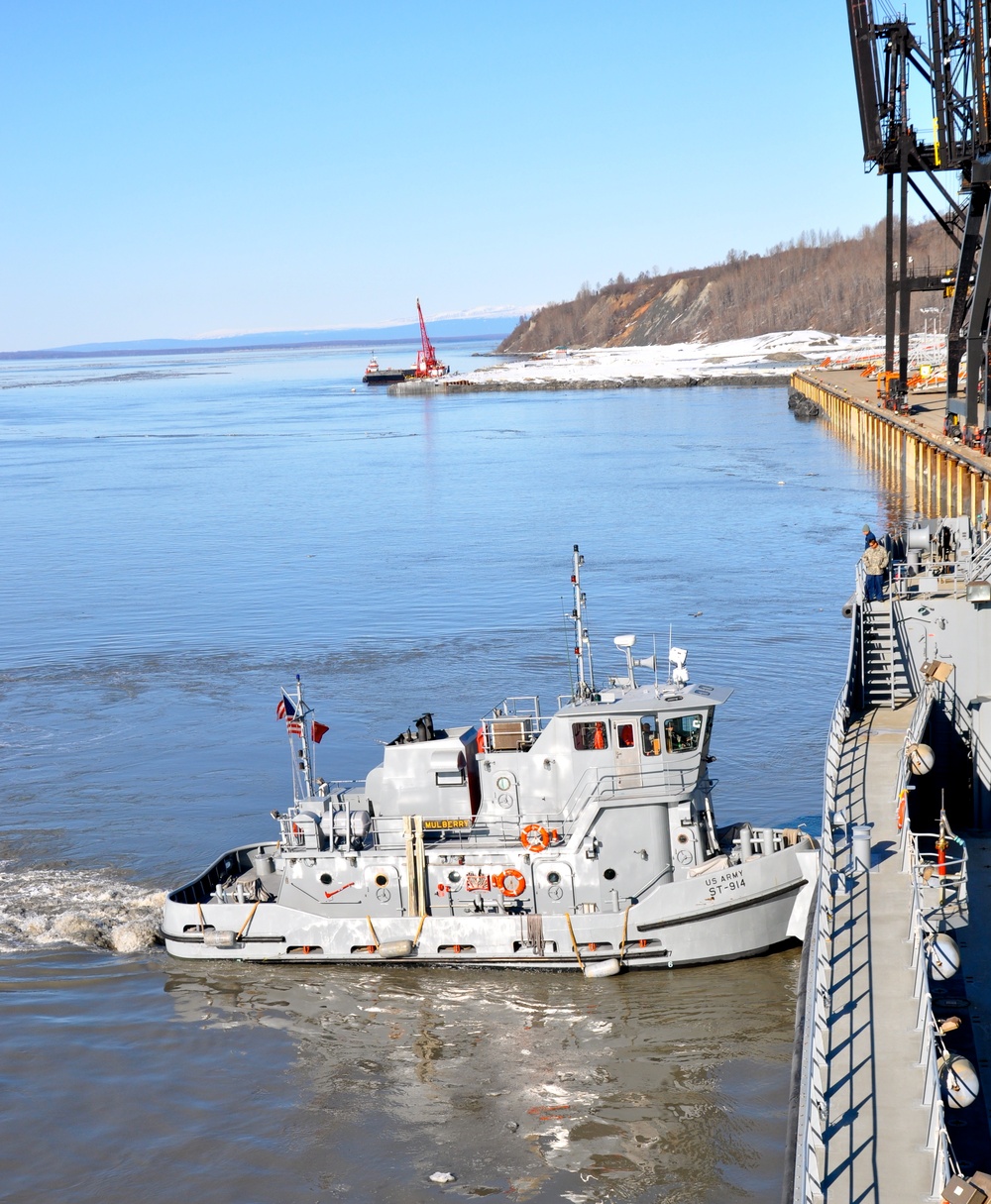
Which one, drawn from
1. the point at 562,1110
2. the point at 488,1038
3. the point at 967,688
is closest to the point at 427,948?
the point at 488,1038

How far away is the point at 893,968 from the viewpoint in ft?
47.2

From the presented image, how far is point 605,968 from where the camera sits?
67.5 ft

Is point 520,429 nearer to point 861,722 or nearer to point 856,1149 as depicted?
point 861,722

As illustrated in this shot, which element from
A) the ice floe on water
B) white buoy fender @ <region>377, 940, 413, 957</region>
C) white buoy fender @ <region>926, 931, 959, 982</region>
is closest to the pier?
white buoy fender @ <region>377, 940, 413, 957</region>

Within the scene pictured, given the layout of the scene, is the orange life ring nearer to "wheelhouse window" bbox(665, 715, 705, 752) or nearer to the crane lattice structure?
"wheelhouse window" bbox(665, 715, 705, 752)

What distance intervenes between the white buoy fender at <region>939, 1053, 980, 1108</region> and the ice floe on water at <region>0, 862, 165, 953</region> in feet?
49.9

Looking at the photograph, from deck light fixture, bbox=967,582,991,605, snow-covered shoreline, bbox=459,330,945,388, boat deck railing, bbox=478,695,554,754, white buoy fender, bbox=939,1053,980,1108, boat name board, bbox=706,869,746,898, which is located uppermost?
snow-covered shoreline, bbox=459,330,945,388

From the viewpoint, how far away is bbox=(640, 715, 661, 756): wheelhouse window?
21141mm

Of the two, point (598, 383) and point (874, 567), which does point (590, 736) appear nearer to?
point (874, 567)

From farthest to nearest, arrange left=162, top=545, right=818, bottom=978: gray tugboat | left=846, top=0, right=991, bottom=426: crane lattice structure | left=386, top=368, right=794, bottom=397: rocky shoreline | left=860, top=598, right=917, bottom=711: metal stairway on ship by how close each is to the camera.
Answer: left=386, top=368, right=794, bottom=397: rocky shoreline < left=846, top=0, right=991, bottom=426: crane lattice structure < left=860, top=598, right=917, bottom=711: metal stairway on ship < left=162, top=545, right=818, bottom=978: gray tugboat

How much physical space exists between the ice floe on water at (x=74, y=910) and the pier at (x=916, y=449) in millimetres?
21917

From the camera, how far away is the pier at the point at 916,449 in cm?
5044

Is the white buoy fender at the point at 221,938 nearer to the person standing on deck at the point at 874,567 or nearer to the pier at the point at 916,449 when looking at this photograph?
the person standing on deck at the point at 874,567

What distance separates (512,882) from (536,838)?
0.81m
